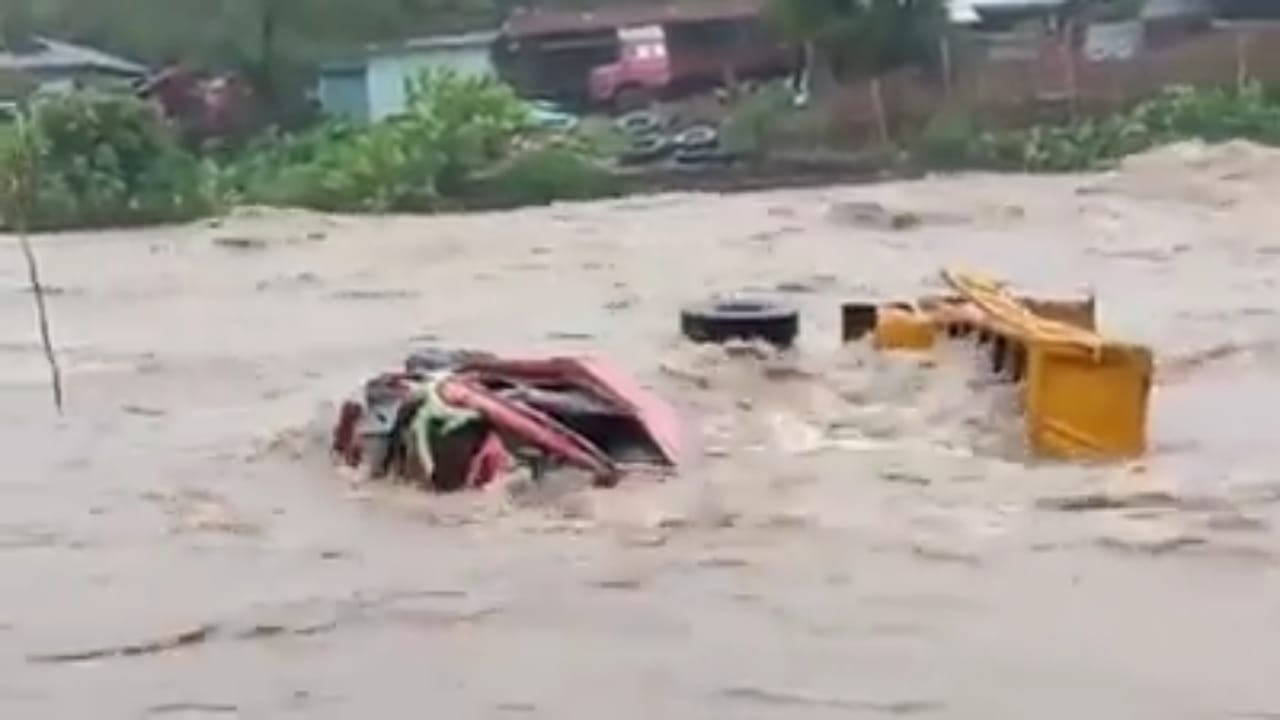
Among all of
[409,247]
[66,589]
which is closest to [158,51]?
[409,247]

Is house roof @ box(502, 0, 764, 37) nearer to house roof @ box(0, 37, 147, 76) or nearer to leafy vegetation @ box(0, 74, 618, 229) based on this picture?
house roof @ box(0, 37, 147, 76)

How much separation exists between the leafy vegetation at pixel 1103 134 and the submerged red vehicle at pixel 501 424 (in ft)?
67.5

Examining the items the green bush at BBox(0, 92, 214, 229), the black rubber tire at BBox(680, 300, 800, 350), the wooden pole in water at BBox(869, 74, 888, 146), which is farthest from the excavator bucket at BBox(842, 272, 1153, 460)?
the wooden pole in water at BBox(869, 74, 888, 146)

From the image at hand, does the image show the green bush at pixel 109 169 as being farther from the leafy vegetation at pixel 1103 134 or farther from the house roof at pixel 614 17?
the house roof at pixel 614 17

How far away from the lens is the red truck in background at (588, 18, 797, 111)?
43.2 metres

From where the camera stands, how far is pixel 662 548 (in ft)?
34.7

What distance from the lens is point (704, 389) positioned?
46.8 ft

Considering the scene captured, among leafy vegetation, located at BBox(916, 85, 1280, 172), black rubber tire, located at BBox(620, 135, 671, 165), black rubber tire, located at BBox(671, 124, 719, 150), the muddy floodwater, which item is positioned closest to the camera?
the muddy floodwater

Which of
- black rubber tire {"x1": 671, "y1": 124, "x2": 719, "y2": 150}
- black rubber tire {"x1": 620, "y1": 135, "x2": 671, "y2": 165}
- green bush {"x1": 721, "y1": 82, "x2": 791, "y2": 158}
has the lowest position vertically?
black rubber tire {"x1": 620, "y1": 135, "x2": 671, "y2": 165}

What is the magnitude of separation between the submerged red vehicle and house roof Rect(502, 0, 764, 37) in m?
31.4

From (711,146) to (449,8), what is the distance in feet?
39.7

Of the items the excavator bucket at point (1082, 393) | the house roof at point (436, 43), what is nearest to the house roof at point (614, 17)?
the house roof at point (436, 43)

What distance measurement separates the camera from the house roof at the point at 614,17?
1758 inches

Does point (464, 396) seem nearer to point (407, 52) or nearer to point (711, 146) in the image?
point (711, 146)
